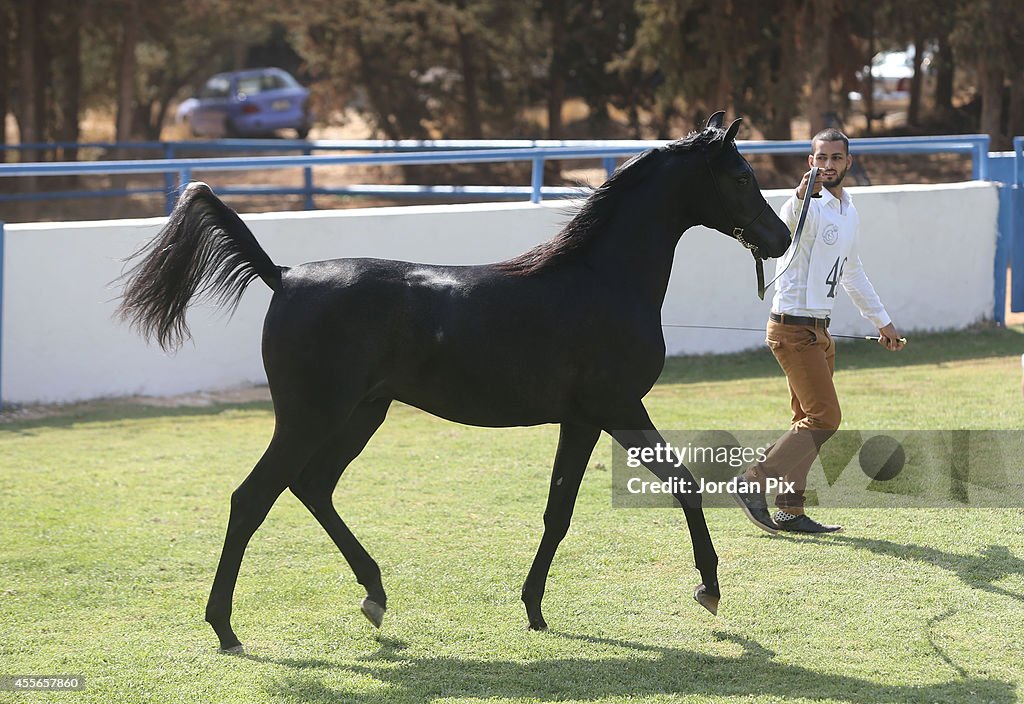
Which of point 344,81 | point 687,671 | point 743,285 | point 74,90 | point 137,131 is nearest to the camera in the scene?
point 687,671

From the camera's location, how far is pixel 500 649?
15.2 ft

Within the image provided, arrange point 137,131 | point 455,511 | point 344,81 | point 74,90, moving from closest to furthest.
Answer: point 455,511
point 74,90
point 344,81
point 137,131

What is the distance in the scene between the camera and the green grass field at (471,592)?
171 inches

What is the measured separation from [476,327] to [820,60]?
17.2 m

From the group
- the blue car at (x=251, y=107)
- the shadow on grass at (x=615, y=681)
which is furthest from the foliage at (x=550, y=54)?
the shadow on grass at (x=615, y=681)

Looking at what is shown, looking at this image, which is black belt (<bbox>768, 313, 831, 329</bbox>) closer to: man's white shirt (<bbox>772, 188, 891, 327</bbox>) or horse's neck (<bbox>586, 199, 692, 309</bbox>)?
man's white shirt (<bbox>772, 188, 891, 327</bbox>)

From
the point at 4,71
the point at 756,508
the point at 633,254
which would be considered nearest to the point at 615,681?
the point at 633,254

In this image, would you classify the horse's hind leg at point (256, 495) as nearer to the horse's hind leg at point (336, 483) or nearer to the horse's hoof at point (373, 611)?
the horse's hind leg at point (336, 483)

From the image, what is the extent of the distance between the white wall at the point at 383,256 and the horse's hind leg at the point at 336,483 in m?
3.44

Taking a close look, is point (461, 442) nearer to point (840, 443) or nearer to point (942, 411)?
point (840, 443)

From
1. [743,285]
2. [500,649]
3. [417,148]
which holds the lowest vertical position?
[500,649]

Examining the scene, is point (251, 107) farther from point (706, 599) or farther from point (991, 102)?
point (706, 599)

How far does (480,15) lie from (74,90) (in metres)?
7.66

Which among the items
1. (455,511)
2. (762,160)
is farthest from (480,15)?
(455,511)
